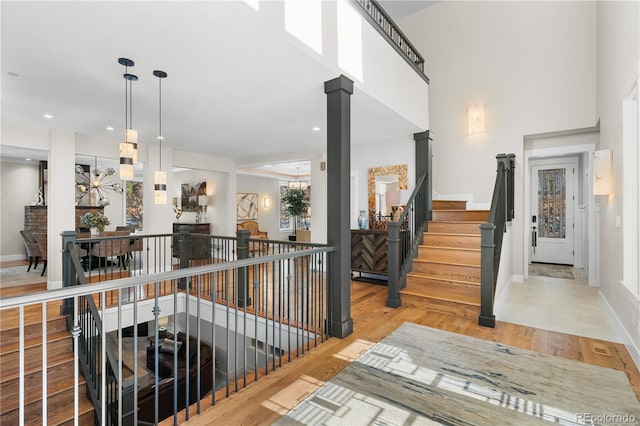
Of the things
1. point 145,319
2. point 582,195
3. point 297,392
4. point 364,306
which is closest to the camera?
point 297,392

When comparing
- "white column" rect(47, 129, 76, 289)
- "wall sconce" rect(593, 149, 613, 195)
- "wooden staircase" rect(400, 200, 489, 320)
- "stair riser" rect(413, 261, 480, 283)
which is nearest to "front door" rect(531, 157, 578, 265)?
"wooden staircase" rect(400, 200, 489, 320)

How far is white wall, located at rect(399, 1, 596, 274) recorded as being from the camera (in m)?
4.98

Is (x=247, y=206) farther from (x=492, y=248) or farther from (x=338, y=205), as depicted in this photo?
(x=492, y=248)

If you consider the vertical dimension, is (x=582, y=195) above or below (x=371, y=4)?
below

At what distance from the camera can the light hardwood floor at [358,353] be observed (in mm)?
2078

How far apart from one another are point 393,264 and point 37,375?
3989mm

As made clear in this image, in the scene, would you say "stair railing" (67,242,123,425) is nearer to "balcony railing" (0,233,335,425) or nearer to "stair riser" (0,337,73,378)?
"balcony railing" (0,233,335,425)

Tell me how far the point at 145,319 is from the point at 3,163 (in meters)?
6.78

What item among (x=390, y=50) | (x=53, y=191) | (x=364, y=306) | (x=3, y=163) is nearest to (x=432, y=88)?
(x=390, y=50)

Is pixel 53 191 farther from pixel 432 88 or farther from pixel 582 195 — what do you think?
pixel 582 195

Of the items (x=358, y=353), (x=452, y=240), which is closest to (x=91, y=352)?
(x=358, y=353)

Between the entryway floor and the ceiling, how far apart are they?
9.97ft

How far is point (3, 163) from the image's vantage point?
790 cm

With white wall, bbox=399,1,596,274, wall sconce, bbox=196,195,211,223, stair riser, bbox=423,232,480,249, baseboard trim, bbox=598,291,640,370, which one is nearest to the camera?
baseboard trim, bbox=598,291,640,370
